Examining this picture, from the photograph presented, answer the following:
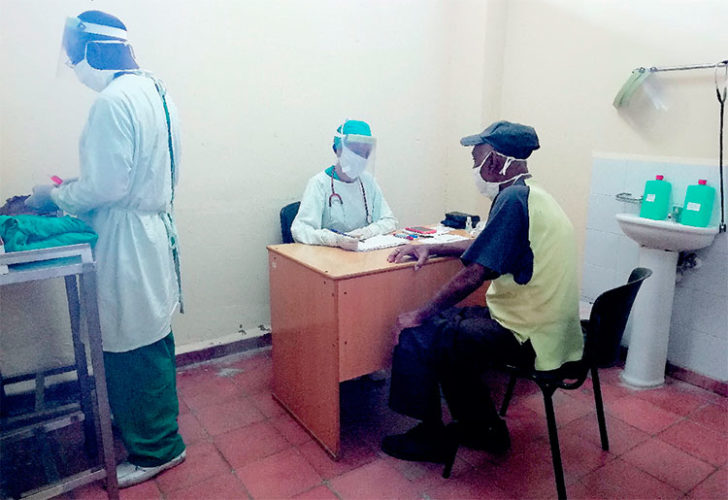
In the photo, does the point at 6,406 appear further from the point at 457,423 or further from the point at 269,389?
Result: the point at 457,423

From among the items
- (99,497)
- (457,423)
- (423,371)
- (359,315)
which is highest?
(359,315)

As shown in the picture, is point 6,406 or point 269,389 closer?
point 6,406

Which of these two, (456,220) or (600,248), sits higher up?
(456,220)

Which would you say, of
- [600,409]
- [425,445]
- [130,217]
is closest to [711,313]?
[600,409]

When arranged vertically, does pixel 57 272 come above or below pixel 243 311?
above

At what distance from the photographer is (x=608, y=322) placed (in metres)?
1.67

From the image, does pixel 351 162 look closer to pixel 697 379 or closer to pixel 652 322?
pixel 652 322

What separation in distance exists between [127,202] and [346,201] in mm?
1113

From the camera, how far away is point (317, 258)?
2.14 m

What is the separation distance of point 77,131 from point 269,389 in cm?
152

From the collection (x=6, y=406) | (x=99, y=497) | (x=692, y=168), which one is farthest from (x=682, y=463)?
(x=6, y=406)

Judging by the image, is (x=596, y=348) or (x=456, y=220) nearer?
(x=596, y=348)

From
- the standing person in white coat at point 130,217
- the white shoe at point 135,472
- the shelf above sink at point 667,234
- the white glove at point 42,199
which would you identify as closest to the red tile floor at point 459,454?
the white shoe at point 135,472

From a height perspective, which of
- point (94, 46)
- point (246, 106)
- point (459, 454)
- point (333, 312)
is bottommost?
point (459, 454)
